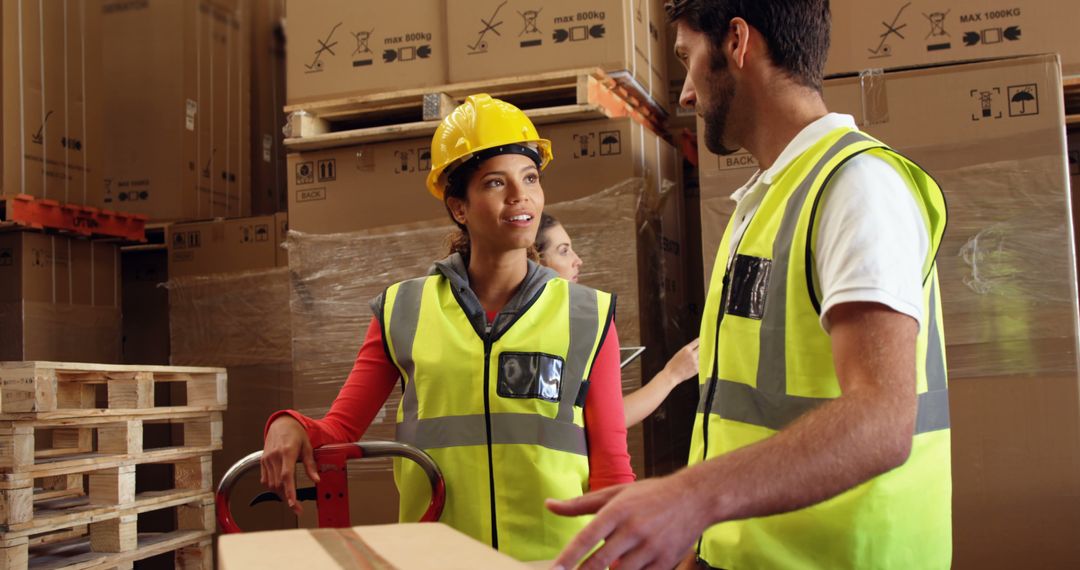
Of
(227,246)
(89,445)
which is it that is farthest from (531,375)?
(227,246)

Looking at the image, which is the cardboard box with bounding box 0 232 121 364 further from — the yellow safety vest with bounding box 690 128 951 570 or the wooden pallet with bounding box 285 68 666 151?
the yellow safety vest with bounding box 690 128 951 570

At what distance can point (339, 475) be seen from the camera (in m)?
2.06

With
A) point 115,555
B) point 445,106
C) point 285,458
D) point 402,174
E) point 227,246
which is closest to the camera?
point 285,458

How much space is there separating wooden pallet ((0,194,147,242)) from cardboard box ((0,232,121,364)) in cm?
10

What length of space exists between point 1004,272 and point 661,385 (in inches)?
44.9

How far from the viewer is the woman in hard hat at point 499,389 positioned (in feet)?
7.23

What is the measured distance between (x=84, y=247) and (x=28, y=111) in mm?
700

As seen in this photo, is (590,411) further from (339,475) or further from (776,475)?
(776,475)

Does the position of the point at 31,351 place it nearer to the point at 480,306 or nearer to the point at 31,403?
the point at 31,403

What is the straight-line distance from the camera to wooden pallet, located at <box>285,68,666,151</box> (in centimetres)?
357

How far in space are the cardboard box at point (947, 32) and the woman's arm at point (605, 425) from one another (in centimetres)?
163

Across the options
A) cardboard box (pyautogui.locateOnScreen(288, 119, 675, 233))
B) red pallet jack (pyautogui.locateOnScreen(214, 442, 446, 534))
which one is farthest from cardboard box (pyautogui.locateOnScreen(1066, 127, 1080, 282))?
red pallet jack (pyautogui.locateOnScreen(214, 442, 446, 534))

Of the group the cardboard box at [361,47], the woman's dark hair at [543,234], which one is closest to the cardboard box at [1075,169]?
the woman's dark hair at [543,234]

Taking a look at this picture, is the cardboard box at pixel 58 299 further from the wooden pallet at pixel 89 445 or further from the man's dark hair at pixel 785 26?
the man's dark hair at pixel 785 26
